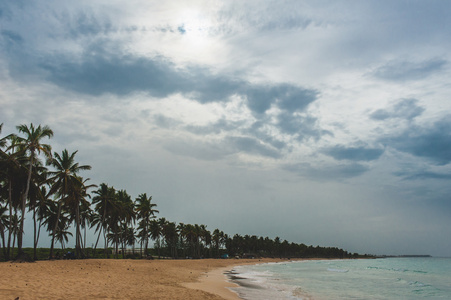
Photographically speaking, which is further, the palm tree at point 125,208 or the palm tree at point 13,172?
the palm tree at point 125,208

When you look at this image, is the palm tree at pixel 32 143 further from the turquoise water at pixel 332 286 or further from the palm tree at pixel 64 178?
the turquoise water at pixel 332 286

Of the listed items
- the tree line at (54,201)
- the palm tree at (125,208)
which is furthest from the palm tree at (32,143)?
the palm tree at (125,208)

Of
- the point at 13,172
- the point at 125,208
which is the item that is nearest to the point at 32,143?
the point at 13,172

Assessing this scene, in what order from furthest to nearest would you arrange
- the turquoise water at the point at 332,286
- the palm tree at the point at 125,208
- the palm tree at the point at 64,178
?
the palm tree at the point at 125,208, the palm tree at the point at 64,178, the turquoise water at the point at 332,286

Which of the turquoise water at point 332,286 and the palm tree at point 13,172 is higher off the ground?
the palm tree at point 13,172

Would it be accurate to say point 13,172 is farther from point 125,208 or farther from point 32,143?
point 125,208

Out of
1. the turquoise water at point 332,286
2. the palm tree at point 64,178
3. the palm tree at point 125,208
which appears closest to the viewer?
the turquoise water at point 332,286

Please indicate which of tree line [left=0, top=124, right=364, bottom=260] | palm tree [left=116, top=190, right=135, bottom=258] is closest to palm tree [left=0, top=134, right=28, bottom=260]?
tree line [left=0, top=124, right=364, bottom=260]

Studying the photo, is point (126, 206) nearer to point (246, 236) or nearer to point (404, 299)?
point (404, 299)

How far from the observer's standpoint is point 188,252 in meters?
126

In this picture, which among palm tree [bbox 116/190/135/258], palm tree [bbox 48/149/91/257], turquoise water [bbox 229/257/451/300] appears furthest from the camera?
palm tree [bbox 116/190/135/258]

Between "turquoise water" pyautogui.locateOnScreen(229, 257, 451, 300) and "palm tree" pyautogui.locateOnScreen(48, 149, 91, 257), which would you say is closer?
"turquoise water" pyautogui.locateOnScreen(229, 257, 451, 300)

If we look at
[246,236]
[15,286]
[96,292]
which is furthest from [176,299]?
[246,236]

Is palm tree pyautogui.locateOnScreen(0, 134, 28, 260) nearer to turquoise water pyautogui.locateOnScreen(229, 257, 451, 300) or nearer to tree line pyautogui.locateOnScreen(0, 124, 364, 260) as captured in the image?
tree line pyautogui.locateOnScreen(0, 124, 364, 260)
